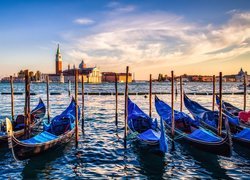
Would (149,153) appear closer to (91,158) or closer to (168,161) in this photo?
(168,161)

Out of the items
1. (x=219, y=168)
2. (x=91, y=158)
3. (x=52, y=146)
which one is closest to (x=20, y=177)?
(x=52, y=146)

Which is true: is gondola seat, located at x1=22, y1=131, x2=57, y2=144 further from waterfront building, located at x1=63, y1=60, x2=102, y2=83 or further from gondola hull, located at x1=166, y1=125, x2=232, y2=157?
waterfront building, located at x1=63, y1=60, x2=102, y2=83

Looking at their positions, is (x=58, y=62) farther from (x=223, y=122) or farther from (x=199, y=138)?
(x=199, y=138)

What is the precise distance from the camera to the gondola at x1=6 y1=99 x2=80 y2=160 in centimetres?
883

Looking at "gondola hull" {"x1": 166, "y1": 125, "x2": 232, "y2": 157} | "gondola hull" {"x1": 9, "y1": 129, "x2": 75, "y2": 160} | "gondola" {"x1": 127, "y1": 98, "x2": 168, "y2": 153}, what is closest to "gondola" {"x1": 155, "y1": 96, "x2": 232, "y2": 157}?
"gondola hull" {"x1": 166, "y1": 125, "x2": 232, "y2": 157}

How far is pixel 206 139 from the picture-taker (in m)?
10.7

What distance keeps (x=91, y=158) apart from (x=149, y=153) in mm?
2203

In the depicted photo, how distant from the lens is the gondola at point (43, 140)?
29.0ft

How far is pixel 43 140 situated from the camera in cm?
1024

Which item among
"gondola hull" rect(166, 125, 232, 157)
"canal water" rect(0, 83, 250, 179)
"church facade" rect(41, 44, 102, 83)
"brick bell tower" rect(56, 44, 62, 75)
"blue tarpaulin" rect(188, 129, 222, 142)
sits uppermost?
"brick bell tower" rect(56, 44, 62, 75)

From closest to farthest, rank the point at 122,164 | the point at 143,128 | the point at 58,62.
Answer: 1. the point at 122,164
2. the point at 143,128
3. the point at 58,62

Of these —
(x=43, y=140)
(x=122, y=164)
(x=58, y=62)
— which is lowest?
(x=122, y=164)

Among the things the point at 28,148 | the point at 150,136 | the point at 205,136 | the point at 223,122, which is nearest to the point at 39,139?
the point at 28,148

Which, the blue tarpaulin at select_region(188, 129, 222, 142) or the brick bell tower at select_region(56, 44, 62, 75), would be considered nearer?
the blue tarpaulin at select_region(188, 129, 222, 142)
